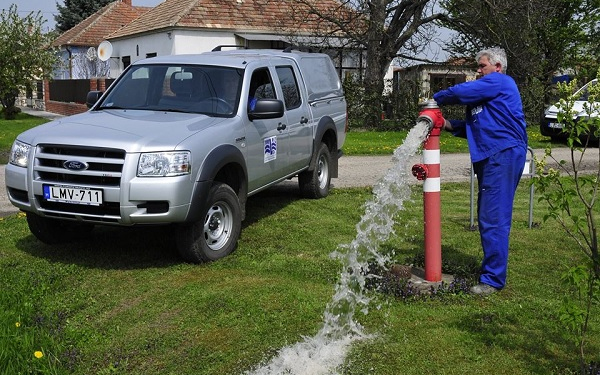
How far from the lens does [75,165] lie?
6.06 m

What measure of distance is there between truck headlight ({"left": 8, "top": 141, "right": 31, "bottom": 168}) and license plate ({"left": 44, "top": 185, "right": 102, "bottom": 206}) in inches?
17.0

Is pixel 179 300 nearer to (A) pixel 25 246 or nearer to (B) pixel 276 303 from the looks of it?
(B) pixel 276 303

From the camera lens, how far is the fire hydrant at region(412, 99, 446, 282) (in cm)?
556

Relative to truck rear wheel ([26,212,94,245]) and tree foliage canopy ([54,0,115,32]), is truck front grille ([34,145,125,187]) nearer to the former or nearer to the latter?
truck rear wheel ([26,212,94,245])

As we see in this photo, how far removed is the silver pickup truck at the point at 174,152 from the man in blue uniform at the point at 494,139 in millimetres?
2315

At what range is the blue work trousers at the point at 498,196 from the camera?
5.43 meters

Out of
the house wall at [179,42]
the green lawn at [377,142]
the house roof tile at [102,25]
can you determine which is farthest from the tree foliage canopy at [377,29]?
the house roof tile at [102,25]

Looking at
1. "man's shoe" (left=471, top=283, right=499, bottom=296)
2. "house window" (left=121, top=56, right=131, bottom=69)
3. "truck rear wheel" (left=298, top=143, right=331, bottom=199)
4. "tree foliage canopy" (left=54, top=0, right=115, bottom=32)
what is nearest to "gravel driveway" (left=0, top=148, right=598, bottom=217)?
"truck rear wheel" (left=298, top=143, right=331, bottom=199)

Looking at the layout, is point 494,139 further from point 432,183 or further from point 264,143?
point 264,143

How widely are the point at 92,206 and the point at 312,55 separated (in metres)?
5.07

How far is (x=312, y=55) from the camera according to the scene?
10125mm

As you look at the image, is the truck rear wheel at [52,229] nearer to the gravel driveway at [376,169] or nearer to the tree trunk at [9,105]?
the gravel driveway at [376,169]

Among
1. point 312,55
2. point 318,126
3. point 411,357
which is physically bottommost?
point 411,357

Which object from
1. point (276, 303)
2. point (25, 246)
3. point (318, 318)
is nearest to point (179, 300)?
point (276, 303)
